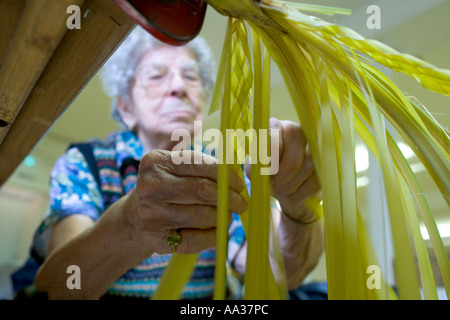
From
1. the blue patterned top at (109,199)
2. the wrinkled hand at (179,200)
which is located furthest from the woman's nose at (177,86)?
the wrinkled hand at (179,200)

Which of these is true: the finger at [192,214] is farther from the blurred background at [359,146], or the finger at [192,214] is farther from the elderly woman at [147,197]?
the blurred background at [359,146]

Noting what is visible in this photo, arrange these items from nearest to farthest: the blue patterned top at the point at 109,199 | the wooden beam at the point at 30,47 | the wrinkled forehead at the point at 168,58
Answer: the wooden beam at the point at 30,47
the blue patterned top at the point at 109,199
the wrinkled forehead at the point at 168,58

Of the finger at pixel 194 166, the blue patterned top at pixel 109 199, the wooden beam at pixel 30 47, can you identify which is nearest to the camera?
the wooden beam at pixel 30 47

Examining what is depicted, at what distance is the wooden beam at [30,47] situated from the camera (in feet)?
0.58

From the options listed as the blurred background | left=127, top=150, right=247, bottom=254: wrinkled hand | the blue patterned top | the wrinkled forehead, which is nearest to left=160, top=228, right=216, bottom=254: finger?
left=127, top=150, right=247, bottom=254: wrinkled hand


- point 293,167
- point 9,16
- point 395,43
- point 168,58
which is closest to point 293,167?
point 293,167

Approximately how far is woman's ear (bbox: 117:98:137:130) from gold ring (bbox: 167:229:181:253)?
545mm

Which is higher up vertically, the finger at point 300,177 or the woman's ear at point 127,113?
the woman's ear at point 127,113

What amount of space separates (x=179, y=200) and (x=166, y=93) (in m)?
0.47

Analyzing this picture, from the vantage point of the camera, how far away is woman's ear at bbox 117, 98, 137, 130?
0.84 metres

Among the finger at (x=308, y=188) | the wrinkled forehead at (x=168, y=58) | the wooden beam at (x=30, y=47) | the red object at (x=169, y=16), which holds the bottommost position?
the finger at (x=308, y=188)

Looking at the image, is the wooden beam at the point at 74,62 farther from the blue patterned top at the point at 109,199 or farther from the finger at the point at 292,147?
the blue patterned top at the point at 109,199

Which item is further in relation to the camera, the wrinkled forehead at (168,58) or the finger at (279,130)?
the wrinkled forehead at (168,58)

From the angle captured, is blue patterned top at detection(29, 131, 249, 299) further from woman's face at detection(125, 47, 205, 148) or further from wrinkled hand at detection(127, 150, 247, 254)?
wrinkled hand at detection(127, 150, 247, 254)
